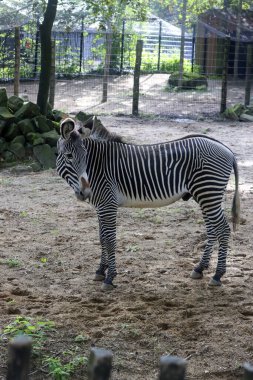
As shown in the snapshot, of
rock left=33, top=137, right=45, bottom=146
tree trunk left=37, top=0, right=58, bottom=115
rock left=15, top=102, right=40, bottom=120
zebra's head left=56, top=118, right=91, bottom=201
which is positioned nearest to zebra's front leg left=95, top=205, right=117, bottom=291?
zebra's head left=56, top=118, right=91, bottom=201

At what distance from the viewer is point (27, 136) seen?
1153 centimetres

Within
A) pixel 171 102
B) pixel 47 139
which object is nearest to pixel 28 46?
pixel 171 102

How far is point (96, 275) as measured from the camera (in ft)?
20.4

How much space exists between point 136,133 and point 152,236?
6.89m

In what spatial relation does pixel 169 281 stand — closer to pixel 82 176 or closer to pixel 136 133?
pixel 82 176

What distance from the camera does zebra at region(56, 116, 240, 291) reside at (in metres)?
6.03

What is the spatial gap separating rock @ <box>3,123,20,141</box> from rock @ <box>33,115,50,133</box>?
361 mm

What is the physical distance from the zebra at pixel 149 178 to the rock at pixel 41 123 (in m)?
5.57

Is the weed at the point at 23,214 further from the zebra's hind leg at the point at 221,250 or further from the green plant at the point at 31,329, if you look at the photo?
the green plant at the point at 31,329

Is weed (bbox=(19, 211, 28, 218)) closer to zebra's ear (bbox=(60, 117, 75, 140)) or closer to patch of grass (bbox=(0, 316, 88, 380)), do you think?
zebra's ear (bbox=(60, 117, 75, 140))

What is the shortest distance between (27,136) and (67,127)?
19.4 feet

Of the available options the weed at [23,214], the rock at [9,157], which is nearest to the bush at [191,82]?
the rock at [9,157]

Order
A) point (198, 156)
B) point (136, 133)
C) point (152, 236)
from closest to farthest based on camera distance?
1. point (198, 156)
2. point (152, 236)
3. point (136, 133)

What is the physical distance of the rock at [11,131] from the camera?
11461 millimetres
